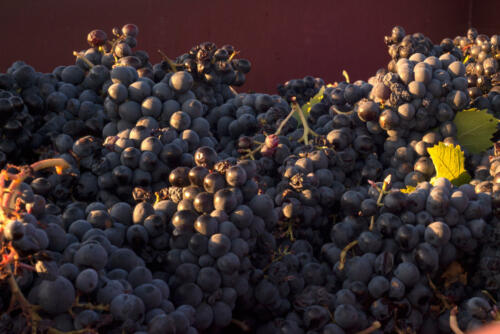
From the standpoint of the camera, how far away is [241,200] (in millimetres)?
928

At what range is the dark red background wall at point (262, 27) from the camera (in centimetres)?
262

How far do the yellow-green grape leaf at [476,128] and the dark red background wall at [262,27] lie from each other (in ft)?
6.34

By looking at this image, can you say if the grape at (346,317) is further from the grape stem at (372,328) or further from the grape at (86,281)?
the grape at (86,281)

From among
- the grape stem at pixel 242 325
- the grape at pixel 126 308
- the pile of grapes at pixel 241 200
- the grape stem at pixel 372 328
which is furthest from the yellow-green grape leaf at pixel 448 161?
the grape at pixel 126 308

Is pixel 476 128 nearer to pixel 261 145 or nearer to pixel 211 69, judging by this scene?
pixel 261 145

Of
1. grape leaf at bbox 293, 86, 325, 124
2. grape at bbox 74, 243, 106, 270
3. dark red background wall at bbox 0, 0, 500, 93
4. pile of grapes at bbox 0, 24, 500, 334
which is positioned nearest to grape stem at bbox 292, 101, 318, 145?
pile of grapes at bbox 0, 24, 500, 334

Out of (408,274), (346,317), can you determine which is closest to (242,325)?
(346,317)

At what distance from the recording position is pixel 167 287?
2.74 feet

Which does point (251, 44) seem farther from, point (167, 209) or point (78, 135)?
point (167, 209)

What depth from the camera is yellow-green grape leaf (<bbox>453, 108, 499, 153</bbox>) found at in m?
1.26

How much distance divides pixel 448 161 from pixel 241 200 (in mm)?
525

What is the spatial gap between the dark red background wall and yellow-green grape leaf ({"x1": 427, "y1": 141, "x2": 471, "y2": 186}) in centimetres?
199

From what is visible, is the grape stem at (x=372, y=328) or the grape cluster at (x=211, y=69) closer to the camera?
the grape stem at (x=372, y=328)

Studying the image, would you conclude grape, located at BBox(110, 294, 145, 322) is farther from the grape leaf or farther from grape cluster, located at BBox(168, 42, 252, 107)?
the grape leaf
